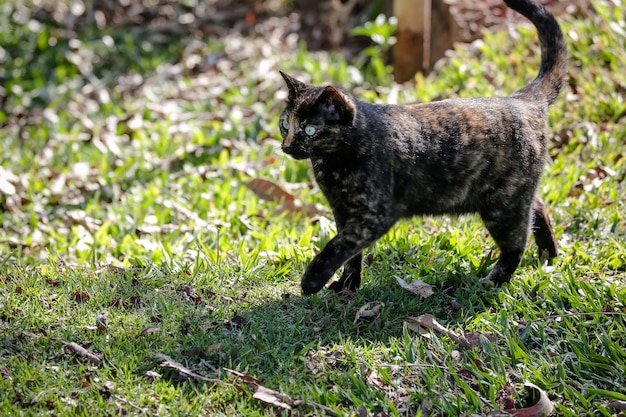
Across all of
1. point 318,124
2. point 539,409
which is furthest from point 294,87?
point 539,409

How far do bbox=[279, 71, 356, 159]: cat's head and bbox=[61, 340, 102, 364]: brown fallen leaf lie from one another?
4.88ft

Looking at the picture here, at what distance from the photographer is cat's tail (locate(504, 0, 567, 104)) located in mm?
5230

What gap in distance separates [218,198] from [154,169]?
1.15m

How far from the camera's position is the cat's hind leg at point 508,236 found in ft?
15.8

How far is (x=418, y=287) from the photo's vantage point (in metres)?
4.73

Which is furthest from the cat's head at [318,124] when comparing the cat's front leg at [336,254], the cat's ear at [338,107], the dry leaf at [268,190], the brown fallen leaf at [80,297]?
the dry leaf at [268,190]

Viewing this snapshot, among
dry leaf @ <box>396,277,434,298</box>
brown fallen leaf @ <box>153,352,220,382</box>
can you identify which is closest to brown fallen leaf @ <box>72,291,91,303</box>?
brown fallen leaf @ <box>153,352,220,382</box>

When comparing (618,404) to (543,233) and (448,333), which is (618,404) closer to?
(448,333)

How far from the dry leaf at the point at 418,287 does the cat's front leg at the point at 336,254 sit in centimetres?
41

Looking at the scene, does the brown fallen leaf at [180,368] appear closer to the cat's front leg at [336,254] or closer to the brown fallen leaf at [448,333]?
the cat's front leg at [336,254]

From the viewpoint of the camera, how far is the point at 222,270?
493cm

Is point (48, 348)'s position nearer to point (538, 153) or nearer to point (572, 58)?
point (538, 153)

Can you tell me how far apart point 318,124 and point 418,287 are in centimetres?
115

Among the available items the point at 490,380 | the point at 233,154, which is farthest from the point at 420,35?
the point at 490,380
